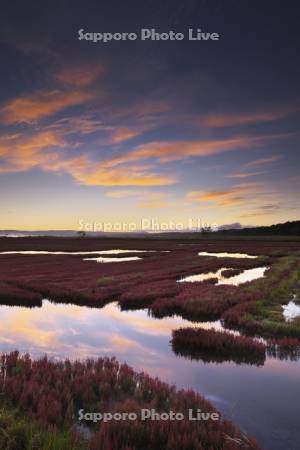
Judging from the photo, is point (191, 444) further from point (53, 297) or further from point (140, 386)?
point (53, 297)

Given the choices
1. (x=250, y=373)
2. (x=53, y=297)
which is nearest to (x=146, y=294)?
(x=53, y=297)

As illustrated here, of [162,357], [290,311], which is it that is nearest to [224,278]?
[290,311]

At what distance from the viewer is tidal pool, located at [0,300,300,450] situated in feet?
26.6

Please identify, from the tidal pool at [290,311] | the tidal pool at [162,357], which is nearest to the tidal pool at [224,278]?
the tidal pool at [290,311]

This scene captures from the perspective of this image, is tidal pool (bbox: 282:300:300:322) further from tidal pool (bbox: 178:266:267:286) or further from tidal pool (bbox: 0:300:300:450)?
tidal pool (bbox: 178:266:267:286)

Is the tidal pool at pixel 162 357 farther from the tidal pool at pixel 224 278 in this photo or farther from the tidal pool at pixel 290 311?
the tidal pool at pixel 224 278

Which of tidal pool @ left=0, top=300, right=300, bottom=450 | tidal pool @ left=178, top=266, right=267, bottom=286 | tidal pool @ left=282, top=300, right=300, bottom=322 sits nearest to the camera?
tidal pool @ left=0, top=300, right=300, bottom=450

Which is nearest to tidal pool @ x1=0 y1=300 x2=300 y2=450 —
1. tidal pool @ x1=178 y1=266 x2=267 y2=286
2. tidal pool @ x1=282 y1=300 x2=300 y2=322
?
tidal pool @ x1=282 y1=300 x2=300 y2=322

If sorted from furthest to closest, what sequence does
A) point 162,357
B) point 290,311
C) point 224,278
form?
point 224,278
point 290,311
point 162,357

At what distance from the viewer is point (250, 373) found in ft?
35.2

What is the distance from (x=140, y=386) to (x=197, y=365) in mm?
2968

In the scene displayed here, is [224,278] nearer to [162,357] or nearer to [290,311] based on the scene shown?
[290,311]

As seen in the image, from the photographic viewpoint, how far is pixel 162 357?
12.3 m

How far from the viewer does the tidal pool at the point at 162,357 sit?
26.6 ft
